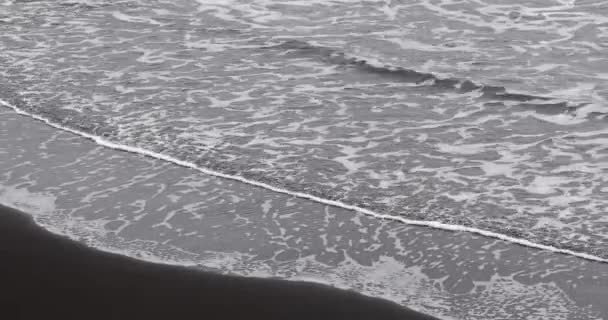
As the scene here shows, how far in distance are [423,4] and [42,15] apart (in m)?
4.99

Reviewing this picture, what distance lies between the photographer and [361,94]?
939 centimetres

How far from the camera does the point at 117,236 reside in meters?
6.42

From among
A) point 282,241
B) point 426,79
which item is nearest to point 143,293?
point 282,241

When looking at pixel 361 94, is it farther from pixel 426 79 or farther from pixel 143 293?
pixel 143 293

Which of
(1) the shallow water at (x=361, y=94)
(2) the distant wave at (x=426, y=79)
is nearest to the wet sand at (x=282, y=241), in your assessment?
(1) the shallow water at (x=361, y=94)

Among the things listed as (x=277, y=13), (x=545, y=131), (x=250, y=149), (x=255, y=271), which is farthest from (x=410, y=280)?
(x=277, y=13)

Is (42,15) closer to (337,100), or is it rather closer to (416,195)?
(337,100)

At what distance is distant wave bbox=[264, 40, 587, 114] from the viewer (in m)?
9.07

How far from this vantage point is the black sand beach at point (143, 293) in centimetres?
534

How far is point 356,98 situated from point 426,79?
38.0 inches

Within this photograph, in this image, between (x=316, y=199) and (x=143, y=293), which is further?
(x=316, y=199)

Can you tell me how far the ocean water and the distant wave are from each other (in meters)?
0.03

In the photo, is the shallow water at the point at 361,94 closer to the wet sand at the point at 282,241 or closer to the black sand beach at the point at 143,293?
the wet sand at the point at 282,241

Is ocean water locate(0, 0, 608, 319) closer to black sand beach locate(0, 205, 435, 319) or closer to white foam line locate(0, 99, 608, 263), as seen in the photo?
white foam line locate(0, 99, 608, 263)
